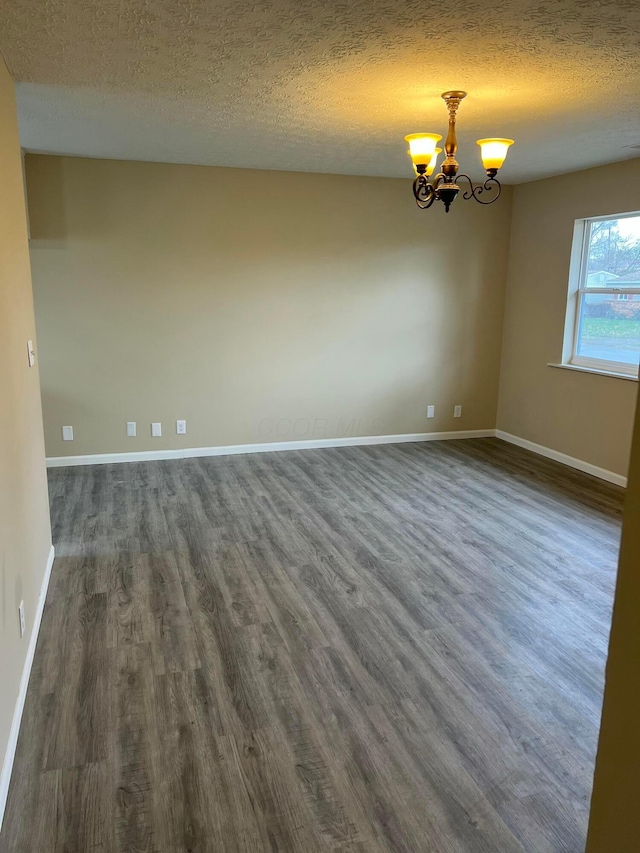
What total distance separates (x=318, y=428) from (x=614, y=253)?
117 inches

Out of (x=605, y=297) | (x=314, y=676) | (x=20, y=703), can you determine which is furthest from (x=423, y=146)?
(x=20, y=703)

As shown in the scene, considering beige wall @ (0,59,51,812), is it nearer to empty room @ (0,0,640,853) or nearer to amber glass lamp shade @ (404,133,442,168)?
empty room @ (0,0,640,853)

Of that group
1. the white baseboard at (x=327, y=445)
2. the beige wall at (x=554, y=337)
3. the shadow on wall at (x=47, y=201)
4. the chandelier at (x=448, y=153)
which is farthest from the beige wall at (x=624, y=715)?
A: the shadow on wall at (x=47, y=201)

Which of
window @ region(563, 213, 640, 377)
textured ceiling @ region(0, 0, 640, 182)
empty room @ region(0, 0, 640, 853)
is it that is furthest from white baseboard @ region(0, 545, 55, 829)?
window @ region(563, 213, 640, 377)

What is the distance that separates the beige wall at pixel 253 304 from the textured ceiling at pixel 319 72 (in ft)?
2.49

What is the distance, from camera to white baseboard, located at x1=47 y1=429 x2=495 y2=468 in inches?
207

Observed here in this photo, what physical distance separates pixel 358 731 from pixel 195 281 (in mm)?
4062

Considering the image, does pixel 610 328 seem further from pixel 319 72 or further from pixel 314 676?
pixel 314 676

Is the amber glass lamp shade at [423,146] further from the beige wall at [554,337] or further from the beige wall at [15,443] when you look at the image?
the beige wall at [554,337]

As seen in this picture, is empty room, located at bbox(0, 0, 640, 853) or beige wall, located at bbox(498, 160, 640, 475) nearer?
empty room, located at bbox(0, 0, 640, 853)

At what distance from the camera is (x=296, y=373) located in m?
5.72

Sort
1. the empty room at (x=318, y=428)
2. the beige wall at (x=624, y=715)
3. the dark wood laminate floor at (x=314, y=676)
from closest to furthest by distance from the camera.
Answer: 1. the beige wall at (x=624, y=715)
2. the dark wood laminate floor at (x=314, y=676)
3. the empty room at (x=318, y=428)

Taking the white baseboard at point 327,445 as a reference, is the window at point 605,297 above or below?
above

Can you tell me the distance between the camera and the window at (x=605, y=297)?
4848mm
